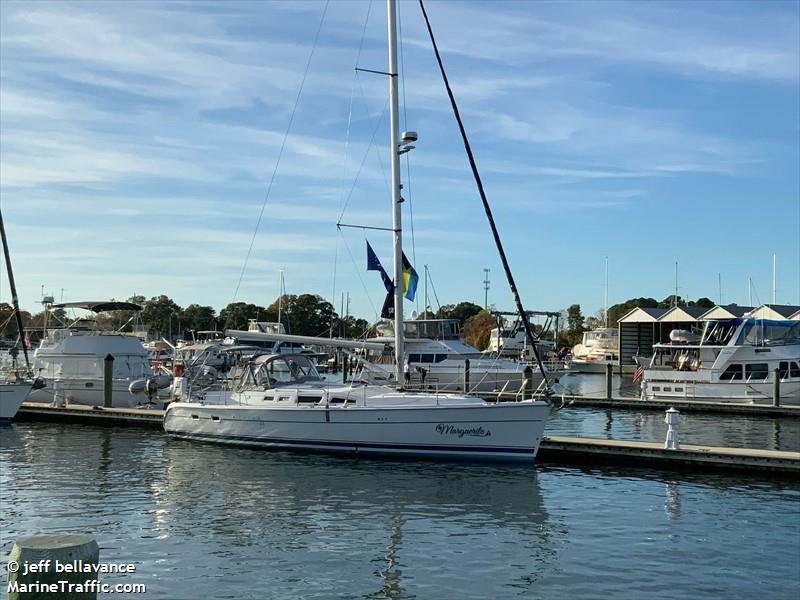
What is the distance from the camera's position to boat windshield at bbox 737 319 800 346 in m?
39.6

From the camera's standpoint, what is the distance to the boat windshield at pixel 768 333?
3962 cm

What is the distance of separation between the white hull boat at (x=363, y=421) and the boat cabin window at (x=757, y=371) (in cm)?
2215

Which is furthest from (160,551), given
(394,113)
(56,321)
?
(56,321)

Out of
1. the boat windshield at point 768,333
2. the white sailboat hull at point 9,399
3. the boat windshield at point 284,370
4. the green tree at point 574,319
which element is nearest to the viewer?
the boat windshield at point 284,370

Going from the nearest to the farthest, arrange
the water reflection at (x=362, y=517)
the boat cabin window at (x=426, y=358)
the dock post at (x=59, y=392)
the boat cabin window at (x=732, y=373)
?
the water reflection at (x=362, y=517) → the dock post at (x=59, y=392) → the boat cabin window at (x=732, y=373) → the boat cabin window at (x=426, y=358)

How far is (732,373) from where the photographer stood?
3925cm

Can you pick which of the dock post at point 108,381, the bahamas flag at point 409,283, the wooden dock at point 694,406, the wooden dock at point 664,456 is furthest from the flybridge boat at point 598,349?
the wooden dock at point 664,456

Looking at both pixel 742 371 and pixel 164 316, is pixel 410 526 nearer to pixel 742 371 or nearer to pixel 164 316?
pixel 742 371

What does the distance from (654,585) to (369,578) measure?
4.26m

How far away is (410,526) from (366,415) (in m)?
7.85

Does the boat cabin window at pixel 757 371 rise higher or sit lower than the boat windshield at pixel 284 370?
lower

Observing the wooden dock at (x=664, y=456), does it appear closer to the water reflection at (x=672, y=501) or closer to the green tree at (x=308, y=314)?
the water reflection at (x=672, y=501)

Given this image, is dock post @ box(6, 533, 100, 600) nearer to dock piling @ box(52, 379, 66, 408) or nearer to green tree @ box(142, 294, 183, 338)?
dock piling @ box(52, 379, 66, 408)


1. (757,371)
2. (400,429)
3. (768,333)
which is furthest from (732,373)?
(400,429)
